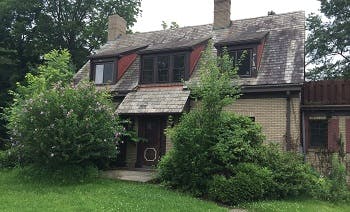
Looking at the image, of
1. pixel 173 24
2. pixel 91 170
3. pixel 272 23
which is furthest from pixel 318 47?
pixel 91 170

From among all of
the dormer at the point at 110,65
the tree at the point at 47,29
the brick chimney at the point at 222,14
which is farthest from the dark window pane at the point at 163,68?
the tree at the point at 47,29

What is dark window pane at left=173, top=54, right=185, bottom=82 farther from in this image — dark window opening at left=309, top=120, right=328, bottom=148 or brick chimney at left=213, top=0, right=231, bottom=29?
dark window opening at left=309, top=120, right=328, bottom=148

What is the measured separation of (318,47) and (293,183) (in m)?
24.6

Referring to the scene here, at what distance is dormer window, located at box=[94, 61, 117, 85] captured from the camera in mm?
21138

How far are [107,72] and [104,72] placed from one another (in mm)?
188

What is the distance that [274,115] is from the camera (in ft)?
54.6

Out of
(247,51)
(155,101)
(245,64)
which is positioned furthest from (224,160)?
(247,51)

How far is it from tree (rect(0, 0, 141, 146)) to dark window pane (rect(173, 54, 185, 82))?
15.2 meters

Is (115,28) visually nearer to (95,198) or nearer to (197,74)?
(197,74)

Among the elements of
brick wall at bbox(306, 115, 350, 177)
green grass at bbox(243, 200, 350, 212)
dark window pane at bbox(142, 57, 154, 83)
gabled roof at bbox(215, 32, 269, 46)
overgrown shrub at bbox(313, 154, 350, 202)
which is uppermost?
gabled roof at bbox(215, 32, 269, 46)

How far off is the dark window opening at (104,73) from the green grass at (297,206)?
1193 centimetres

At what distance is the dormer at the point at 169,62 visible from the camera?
62.6 ft

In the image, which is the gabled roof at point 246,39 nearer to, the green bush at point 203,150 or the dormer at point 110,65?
the green bush at point 203,150

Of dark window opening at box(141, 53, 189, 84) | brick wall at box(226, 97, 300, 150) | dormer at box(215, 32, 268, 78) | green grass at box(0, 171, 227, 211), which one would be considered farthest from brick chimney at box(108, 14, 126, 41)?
green grass at box(0, 171, 227, 211)
